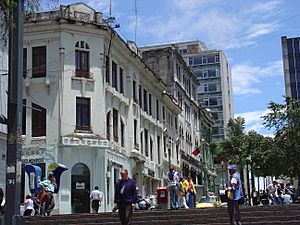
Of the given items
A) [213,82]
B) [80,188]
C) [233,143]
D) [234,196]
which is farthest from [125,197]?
[213,82]

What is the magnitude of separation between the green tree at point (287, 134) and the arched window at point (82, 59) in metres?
17.3

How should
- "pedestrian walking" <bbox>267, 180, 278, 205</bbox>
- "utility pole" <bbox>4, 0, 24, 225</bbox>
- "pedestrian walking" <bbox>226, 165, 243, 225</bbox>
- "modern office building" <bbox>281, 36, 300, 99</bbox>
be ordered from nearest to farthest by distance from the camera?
"utility pole" <bbox>4, 0, 24, 225</bbox>
"pedestrian walking" <bbox>226, 165, 243, 225</bbox>
"pedestrian walking" <bbox>267, 180, 278, 205</bbox>
"modern office building" <bbox>281, 36, 300, 99</bbox>

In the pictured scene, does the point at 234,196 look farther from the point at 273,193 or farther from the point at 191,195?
the point at 273,193

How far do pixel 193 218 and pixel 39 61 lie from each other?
1990 centimetres

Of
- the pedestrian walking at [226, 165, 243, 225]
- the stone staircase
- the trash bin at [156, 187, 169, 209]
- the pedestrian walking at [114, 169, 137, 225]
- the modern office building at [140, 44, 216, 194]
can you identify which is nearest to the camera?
the pedestrian walking at [226, 165, 243, 225]

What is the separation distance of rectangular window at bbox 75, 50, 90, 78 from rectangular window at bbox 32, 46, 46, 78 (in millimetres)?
2030

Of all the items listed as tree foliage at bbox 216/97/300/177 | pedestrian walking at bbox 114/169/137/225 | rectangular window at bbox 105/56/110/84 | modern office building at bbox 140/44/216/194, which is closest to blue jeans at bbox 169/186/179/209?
pedestrian walking at bbox 114/169/137/225

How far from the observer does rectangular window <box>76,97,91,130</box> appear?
33625 millimetres

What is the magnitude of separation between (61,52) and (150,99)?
46.7ft

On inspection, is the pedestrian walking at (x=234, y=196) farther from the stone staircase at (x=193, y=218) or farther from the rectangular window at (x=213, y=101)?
the rectangular window at (x=213, y=101)

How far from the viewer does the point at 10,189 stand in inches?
389

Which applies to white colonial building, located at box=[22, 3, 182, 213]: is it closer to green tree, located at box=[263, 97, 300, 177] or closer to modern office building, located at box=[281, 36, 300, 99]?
green tree, located at box=[263, 97, 300, 177]

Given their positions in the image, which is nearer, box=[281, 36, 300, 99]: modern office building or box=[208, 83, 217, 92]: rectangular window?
box=[281, 36, 300, 99]: modern office building

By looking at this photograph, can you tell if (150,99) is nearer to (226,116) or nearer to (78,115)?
(78,115)
